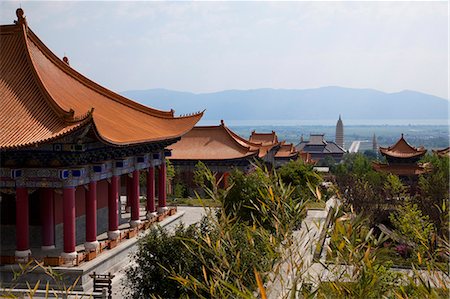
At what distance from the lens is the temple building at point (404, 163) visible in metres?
39.5

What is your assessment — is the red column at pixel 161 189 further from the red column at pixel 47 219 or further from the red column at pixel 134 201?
the red column at pixel 47 219

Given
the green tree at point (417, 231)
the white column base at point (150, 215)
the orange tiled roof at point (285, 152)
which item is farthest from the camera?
the orange tiled roof at point (285, 152)

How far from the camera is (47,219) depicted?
15922 millimetres

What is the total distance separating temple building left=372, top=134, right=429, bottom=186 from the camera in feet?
129

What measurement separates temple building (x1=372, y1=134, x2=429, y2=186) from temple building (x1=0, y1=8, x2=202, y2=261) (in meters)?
25.0

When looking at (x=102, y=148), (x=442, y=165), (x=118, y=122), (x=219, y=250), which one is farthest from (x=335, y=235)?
(x=442, y=165)

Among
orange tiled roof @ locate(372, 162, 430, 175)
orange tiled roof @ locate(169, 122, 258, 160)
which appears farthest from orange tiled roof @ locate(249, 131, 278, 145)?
orange tiled roof @ locate(372, 162, 430, 175)

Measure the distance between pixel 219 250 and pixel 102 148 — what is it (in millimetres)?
11846

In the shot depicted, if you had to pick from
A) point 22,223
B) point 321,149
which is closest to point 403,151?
point 22,223

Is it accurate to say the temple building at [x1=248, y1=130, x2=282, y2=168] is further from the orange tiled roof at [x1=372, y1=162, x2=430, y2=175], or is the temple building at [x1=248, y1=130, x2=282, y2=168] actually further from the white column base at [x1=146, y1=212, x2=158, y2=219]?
the white column base at [x1=146, y1=212, x2=158, y2=219]

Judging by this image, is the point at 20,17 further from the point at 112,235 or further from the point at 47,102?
the point at 112,235

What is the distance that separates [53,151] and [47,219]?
8.58ft

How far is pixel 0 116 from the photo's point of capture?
48.8 feet

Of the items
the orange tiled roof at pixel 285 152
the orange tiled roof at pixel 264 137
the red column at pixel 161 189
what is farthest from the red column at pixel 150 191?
the orange tiled roof at pixel 285 152
